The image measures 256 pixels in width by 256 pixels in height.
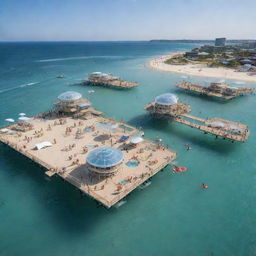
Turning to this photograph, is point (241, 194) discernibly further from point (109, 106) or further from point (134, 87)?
point (134, 87)

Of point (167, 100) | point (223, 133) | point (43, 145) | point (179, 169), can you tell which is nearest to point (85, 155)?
point (43, 145)

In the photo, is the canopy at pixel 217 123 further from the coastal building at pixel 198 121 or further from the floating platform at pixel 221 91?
the floating platform at pixel 221 91

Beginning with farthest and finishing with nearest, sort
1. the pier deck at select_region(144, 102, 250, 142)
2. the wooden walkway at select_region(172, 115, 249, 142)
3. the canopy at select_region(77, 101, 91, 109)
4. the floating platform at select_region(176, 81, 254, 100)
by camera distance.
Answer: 1. the floating platform at select_region(176, 81, 254, 100)
2. the canopy at select_region(77, 101, 91, 109)
3. the pier deck at select_region(144, 102, 250, 142)
4. the wooden walkway at select_region(172, 115, 249, 142)

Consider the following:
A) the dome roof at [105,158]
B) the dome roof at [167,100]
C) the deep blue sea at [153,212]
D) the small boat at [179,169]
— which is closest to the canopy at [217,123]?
the deep blue sea at [153,212]

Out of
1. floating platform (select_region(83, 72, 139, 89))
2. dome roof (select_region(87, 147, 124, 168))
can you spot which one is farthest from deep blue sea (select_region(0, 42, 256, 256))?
floating platform (select_region(83, 72, 139, 89))

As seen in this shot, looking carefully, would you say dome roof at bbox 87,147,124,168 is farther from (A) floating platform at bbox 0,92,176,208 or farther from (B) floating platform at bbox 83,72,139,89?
(B) floating platform at bbox 83,72,139,89

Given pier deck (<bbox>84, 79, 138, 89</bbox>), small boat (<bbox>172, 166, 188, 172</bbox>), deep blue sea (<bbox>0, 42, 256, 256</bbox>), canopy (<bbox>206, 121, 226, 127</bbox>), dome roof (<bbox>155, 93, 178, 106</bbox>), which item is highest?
dome roof (<bbox>155, 93, 178, 106</bbox>)

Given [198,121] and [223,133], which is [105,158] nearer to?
[223,133]
